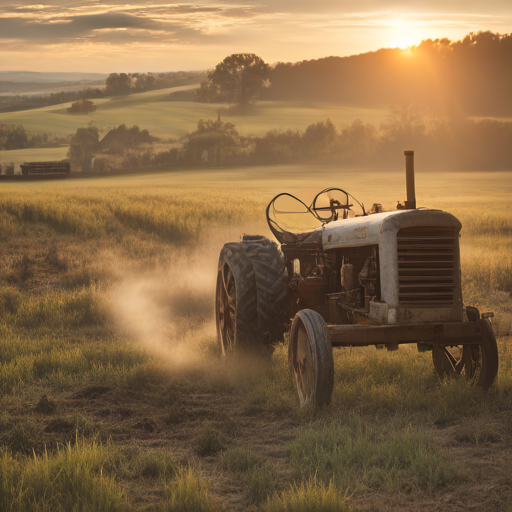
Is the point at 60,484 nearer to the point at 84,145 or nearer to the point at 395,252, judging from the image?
the point at 395,252

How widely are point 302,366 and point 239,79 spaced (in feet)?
249

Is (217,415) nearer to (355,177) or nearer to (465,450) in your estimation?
(465,450)

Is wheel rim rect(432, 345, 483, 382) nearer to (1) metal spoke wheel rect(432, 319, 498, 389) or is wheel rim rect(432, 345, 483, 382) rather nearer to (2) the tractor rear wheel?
(1) metal spoke wheel rect(432, 319, 498, 389)

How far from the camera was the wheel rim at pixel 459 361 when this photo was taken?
672 cm

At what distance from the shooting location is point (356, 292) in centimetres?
660

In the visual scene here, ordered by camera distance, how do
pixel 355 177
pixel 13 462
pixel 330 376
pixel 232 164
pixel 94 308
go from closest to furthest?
1. pixel 13 462
2. pixel 330 376
3. pixel 94 308
4. pixel 355 177
5. pixel 232 164

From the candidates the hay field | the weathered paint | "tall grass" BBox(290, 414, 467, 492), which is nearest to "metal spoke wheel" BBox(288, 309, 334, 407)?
"tall grass" BBox(290, 414, 467, 492)

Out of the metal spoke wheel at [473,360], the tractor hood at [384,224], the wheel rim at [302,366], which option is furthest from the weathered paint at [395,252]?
the wheel rim at [302,366]

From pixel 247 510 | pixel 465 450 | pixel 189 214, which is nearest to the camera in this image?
pixel 247 510

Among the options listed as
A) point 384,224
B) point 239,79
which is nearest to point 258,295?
point 384,224

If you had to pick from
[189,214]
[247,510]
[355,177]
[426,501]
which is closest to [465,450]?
[426,501]

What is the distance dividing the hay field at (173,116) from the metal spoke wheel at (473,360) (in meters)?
63.4

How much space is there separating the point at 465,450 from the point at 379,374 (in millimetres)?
2008

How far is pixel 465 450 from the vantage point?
5.17 m
